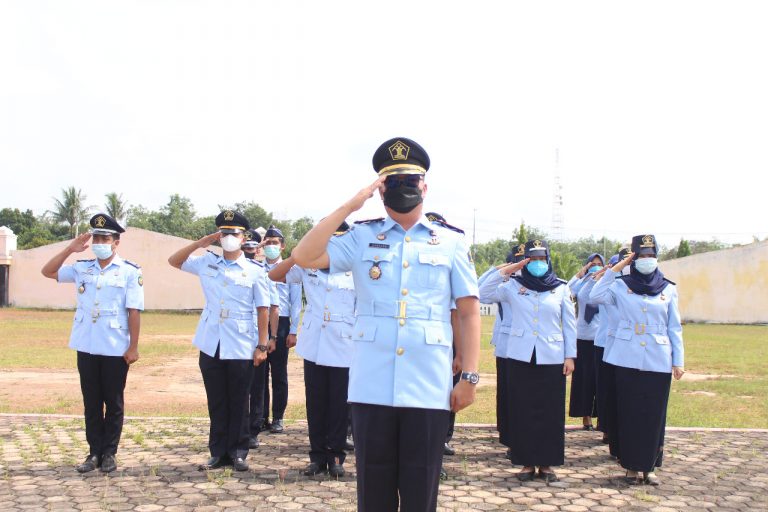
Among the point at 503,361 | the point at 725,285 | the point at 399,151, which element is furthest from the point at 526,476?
the point at 725,285

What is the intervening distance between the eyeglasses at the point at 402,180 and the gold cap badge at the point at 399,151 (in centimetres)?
9

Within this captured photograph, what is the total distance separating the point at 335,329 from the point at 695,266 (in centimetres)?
3337

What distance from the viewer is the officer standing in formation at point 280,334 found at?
7.17m

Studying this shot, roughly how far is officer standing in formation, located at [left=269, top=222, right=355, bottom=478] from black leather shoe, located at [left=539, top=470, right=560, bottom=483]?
1648 mm

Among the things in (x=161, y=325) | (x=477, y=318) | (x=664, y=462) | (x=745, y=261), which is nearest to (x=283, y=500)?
(x=477, y=318)

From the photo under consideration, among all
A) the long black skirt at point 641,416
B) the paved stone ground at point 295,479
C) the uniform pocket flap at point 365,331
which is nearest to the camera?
the uniform pocket flap at point 365,331

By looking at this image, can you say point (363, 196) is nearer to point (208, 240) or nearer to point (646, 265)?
point (208, 240)

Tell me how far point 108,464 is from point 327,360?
191 cm

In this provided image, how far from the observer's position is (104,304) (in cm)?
570

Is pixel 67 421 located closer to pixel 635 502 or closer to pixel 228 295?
pixel 228 295

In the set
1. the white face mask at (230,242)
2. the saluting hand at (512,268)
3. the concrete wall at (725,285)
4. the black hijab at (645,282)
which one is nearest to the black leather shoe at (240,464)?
the white face mask at (230,242)

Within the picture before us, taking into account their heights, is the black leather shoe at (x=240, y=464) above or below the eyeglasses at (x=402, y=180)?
below

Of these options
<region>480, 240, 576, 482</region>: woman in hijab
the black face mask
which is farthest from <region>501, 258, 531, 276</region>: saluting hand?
the black face mask

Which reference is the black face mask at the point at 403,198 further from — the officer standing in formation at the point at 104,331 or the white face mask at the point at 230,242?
the officer standing in formation at the point at 104,331
